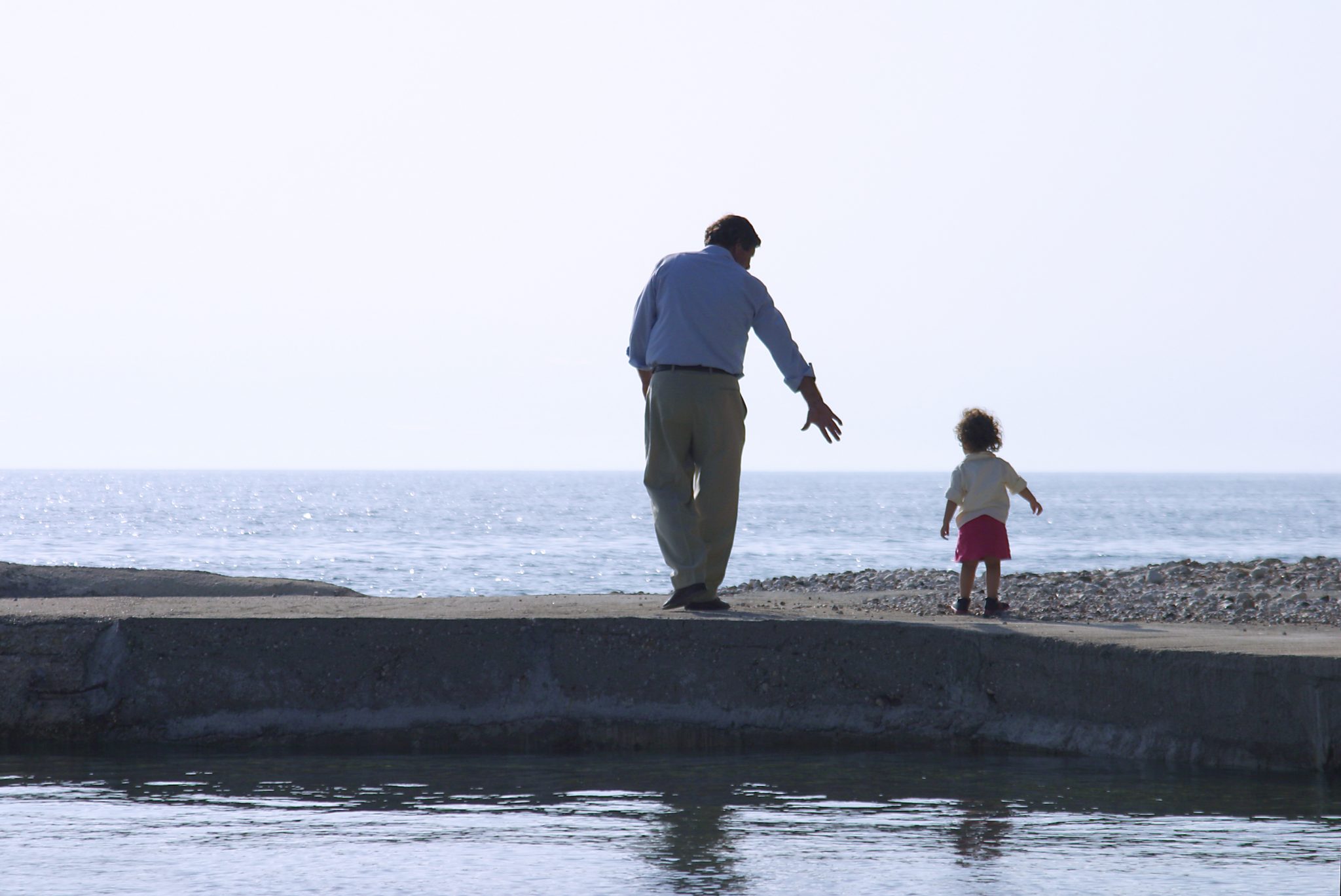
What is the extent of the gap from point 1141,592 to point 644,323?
389 centimetres

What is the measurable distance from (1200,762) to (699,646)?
1605mm

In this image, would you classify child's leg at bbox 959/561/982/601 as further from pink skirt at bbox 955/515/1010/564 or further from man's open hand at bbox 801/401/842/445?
man's open hand at bbox 801/401/842/445

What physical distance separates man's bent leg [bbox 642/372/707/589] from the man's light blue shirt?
0.12 metres

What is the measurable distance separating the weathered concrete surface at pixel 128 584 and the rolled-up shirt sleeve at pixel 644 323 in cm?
294

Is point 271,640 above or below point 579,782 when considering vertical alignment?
above

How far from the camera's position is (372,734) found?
4.39m

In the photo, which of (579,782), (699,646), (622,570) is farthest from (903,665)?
(622,570)

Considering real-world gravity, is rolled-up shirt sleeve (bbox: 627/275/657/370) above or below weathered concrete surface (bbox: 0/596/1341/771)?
above

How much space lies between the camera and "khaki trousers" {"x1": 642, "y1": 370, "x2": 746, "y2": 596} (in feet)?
16.3

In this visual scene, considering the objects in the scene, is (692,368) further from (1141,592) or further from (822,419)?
(1141,592)

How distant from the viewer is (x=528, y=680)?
446 centimetres

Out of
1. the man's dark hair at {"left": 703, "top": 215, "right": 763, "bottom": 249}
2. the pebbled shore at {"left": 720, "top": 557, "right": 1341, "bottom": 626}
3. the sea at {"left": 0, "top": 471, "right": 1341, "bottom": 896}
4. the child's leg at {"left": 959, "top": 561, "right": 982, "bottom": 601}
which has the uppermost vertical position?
the man's dark hair at {"left": 703, "top": 215, "right": 763, "bottom": 249}

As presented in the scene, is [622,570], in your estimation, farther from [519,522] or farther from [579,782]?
[519,522]

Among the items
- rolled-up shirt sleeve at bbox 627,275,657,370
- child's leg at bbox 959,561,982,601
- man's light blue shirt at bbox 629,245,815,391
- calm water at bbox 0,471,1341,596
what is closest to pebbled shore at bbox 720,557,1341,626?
child's leg at bbox 959,561,982,601
